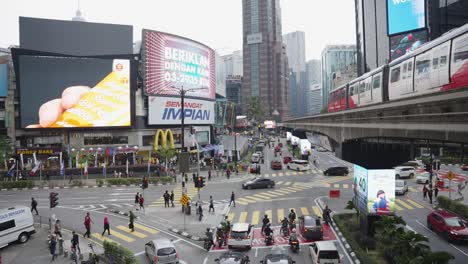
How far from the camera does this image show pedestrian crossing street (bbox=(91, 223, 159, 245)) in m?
24.9

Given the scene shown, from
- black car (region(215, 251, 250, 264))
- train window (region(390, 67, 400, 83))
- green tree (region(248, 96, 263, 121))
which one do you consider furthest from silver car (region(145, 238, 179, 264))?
green tree (region(248, 96, 263, 121))

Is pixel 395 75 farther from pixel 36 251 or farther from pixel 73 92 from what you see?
pixel 73 92

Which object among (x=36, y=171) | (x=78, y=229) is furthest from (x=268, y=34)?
(x=78, y=229)

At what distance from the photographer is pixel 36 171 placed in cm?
4872

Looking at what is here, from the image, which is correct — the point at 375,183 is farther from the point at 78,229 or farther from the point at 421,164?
the point at 421,164

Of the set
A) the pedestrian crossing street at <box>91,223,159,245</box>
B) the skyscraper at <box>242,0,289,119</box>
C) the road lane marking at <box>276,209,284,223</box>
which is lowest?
the pedestrian crossing street at <box>91,223,159,245</box>

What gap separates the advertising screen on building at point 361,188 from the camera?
75.9 ft

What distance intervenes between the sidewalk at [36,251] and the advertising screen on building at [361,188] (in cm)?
1696

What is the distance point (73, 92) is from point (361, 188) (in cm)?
5574

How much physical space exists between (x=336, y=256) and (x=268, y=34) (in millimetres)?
186250

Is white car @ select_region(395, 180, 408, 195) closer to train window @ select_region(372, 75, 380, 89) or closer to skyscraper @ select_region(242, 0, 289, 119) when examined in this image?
train window @ select_region(372, 75, 380, 89)

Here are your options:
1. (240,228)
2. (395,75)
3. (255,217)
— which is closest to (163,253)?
(240,228)

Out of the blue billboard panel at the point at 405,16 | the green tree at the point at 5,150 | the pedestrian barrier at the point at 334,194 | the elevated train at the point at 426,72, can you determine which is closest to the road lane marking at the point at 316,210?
the pedestrian barrier at the point at 334,194

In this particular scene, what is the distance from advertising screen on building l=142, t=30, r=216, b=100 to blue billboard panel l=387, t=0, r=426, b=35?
3706cm
